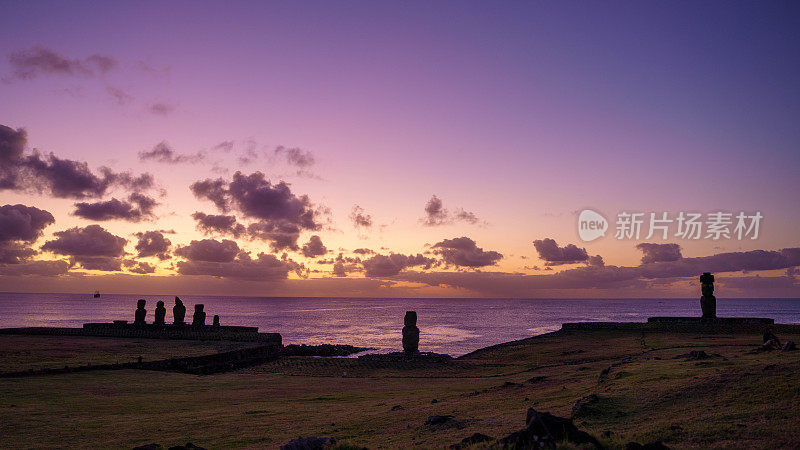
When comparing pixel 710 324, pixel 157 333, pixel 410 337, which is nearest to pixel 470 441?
pixel 410 337

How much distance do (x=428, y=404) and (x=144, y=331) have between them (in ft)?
176

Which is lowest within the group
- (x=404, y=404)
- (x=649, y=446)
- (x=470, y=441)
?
(x=404, y=404)

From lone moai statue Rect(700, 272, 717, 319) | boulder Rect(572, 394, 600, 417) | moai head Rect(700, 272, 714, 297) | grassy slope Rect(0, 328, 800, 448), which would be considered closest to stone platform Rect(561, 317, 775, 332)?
lone moai statue Rect(700, 272, 717, 319)

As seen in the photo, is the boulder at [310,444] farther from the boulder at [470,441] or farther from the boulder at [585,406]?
the boulder at [585,406]

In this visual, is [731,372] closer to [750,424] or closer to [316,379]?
[750,424]

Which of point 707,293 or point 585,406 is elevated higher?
point 707,293

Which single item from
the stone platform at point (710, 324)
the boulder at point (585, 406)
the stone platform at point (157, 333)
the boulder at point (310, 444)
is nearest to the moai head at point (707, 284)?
the stone platform at point (710, 324)

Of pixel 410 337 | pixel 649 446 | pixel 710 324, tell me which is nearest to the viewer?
pixel 649 446

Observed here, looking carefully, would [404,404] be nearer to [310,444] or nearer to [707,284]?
[310,444]

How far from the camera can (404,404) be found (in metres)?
22.6

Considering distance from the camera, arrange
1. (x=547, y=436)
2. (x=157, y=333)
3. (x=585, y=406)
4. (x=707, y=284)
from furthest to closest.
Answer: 1. (x=157, y=333)
2. (x=707, y=284)
3. (x=585, y=406)
4. (x=547, y=436)

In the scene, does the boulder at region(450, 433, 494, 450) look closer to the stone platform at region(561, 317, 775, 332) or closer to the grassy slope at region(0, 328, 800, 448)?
the grassy slope at region(0, 328, 800, 448)

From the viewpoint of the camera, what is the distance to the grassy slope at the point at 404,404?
13109 millimetres

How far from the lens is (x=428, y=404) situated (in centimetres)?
2198
